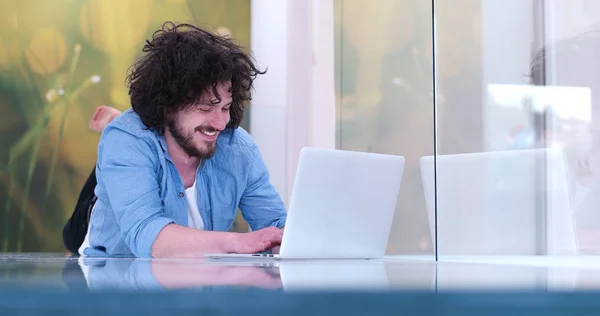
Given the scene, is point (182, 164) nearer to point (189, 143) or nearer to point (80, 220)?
point (189, 143)

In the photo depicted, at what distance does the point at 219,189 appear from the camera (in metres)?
2.09

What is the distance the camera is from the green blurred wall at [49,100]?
181 inches

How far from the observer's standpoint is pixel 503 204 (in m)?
1.24

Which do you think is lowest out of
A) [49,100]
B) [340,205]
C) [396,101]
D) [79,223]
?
[79,223]

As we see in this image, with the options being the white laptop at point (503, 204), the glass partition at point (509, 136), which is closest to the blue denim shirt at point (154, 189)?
the glass partition at point (509, 136)

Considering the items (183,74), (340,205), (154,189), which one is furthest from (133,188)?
(340,205)

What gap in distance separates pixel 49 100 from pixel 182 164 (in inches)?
113

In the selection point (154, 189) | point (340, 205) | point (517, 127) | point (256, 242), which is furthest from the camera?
point (154, 189)

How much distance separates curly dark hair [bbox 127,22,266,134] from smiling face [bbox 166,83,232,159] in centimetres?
2

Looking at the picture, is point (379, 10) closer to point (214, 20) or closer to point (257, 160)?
point (257, 160)

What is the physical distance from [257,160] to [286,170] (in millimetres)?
2345

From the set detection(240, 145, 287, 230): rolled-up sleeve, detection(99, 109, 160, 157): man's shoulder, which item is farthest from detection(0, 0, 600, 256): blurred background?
detection(99, 109, 160, 157): man's shoulder

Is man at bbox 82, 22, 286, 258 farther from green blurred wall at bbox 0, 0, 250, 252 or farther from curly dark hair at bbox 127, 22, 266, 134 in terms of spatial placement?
green blurred wall at bbox 0, 0, 250, 252

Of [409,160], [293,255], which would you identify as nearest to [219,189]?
[409,160]
